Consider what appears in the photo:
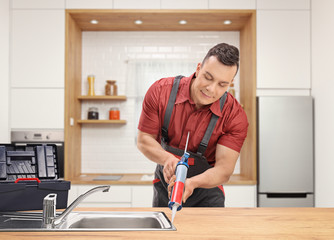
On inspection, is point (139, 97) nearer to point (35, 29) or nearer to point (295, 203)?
point (35, 29)

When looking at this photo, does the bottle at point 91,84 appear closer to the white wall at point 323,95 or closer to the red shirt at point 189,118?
the red shirt at point 189,118

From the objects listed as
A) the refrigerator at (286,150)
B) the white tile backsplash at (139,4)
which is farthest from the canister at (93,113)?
the refrigerator at (286,150)

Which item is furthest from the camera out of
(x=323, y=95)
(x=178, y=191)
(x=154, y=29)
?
(x=154, y=29)

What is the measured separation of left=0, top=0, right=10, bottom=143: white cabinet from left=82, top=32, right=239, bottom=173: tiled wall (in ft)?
2.90

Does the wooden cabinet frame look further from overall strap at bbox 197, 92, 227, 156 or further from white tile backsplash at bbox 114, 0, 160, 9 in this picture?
overall strap at bbox 197, 92, 227, 156

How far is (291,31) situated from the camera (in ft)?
11.1

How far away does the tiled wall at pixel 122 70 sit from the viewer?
3977 millimetres

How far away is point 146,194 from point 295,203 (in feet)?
4.80

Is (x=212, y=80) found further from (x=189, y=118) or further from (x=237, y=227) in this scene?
(x=237, y=227)

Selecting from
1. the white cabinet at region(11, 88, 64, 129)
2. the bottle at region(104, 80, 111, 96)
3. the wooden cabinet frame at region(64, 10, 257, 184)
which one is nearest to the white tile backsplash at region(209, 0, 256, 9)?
A: the wooden cabinet frame at region(64, 10, 257, 184)

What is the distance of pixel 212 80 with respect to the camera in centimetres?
165

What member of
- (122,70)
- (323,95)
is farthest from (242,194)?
(122,70)

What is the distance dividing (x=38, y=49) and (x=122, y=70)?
100 centimetres

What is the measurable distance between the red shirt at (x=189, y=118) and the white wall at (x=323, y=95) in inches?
56.5
